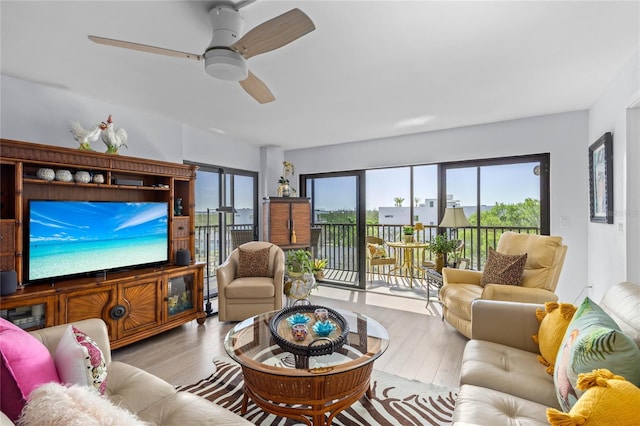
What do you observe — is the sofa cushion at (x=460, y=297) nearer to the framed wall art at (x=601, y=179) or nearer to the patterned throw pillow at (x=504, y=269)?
the patterned throw pillow at (x=504, y=269)

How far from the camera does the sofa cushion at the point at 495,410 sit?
1.20 meters

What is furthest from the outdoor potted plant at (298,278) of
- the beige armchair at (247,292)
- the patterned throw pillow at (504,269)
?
the patterned throw pillow at (504,269)

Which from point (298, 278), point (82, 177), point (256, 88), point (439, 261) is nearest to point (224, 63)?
point (256, 88)

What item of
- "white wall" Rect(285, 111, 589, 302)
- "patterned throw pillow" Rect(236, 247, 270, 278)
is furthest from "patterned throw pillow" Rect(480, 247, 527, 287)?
"patterned throw pillow" Rect(236, 247, 270, 278)

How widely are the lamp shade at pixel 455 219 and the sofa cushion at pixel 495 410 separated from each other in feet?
8.40

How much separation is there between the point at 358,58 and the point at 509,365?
218 centimetres

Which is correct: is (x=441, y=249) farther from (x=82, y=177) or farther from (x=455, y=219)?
(x=82, y=177)

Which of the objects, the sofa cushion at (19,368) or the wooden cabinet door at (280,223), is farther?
the wooden cabinet door at (280,223)

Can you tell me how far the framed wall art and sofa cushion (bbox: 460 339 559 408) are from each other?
1861mm

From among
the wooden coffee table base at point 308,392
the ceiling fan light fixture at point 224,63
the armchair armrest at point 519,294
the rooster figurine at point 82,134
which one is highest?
the ceiling fan light fixture at point 224,63

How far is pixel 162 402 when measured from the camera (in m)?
1.36

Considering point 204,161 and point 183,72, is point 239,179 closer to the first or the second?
point 204,161

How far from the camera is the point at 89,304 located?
8.30 feet

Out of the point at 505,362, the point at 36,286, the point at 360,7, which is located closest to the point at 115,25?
the point at 360,7
